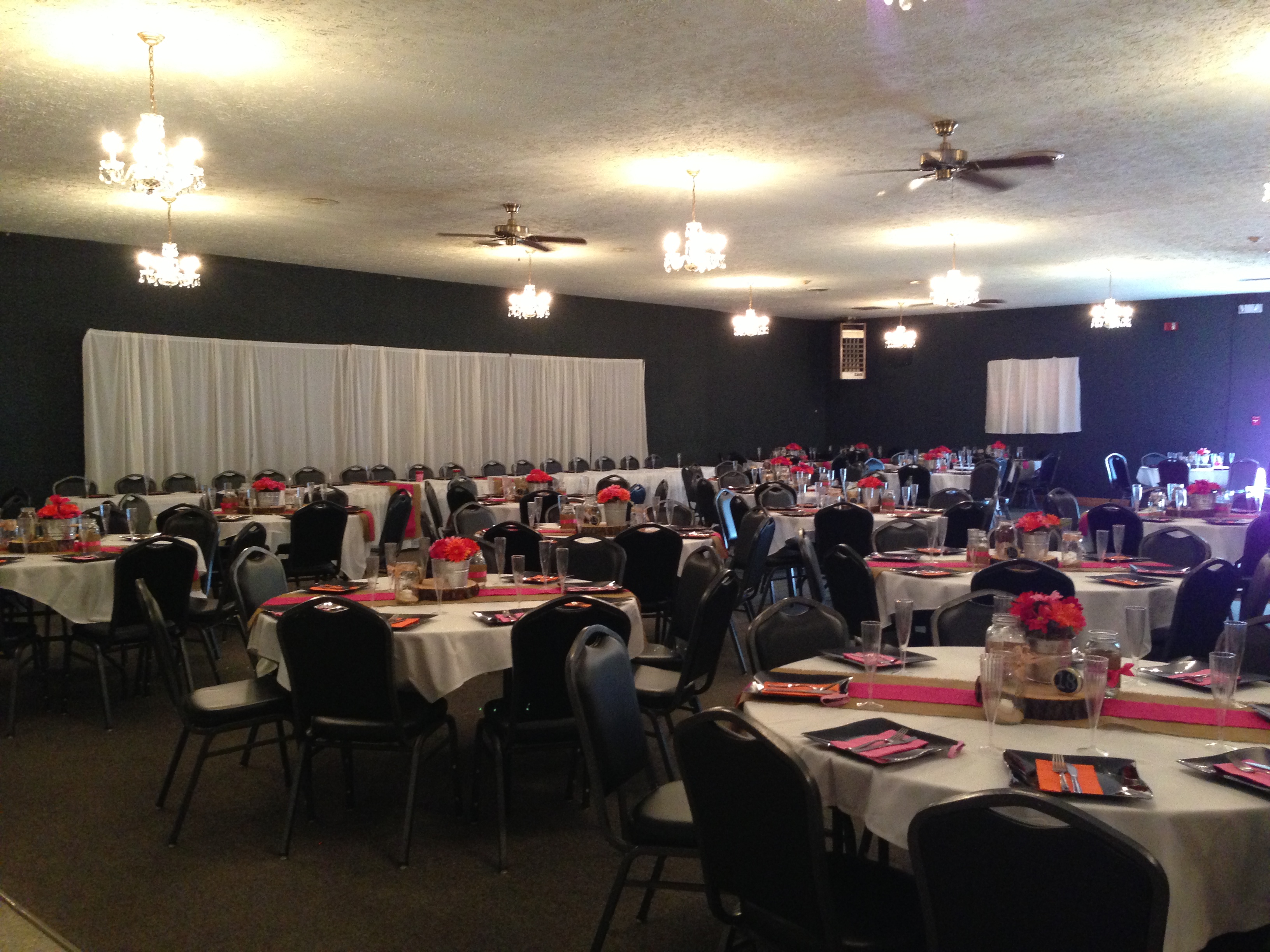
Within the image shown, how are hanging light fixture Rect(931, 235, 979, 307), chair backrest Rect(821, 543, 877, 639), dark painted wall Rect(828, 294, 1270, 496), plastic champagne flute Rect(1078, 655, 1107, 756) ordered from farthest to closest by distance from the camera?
dark painted wall Rect(828, 294, 1270, 496) → hanging light fixture Rect(931, 235, 979, 307) → chair backrest Rect(821, 543, 877, 639) → plastic champagne flute Rect(1078, 655, 1107, 756)

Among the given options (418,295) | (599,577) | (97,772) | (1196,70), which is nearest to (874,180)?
(1196,70)

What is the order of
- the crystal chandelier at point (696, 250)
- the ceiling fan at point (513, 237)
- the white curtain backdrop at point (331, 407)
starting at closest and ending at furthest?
the crystal chandelier at point (696, 250)
the ceiling fan at point (513, 237)
the white curtain backdrop at point (331, 407)

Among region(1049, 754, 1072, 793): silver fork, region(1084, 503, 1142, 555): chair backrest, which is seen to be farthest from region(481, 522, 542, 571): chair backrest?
region(1049, 754, 1072, 793): silver fork

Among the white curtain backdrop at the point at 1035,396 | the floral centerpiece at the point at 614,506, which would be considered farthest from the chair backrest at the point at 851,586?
the white curtain backdrop at the point at 1035,396

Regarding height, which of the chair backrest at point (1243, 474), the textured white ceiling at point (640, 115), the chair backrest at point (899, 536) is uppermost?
the textured white ceiling at point (640, 115)

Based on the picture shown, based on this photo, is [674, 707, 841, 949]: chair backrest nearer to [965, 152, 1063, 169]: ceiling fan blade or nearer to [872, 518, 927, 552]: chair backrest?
[872, 518, 927, 552]: chair backrest

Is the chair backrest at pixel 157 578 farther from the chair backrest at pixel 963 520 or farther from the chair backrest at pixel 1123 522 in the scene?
the chair backrest at pixel 1123 522

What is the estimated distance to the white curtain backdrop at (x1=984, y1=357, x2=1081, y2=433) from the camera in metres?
17.9

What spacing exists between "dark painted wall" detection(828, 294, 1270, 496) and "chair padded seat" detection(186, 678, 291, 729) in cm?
1678

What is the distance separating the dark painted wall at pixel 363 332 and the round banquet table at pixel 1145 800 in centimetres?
1048

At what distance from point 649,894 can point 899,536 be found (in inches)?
156

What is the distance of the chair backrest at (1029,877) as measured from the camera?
1.70 m

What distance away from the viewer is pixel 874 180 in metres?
8.06

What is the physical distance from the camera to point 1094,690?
94.7 inches
